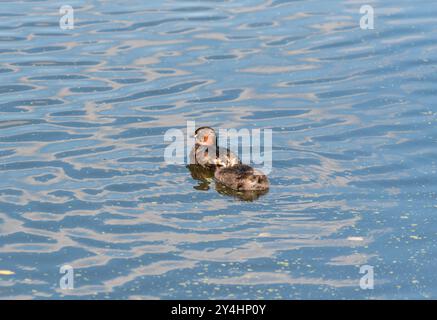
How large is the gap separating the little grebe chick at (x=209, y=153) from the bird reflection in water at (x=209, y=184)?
93 millimetres

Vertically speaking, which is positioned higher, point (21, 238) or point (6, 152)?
point (6, 152)

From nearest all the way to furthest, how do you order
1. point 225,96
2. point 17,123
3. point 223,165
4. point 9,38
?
point 223,165 < point 17,123 < point 225,96 < point 9,38

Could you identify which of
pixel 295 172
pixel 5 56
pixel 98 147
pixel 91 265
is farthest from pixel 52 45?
A: pixel 91 265

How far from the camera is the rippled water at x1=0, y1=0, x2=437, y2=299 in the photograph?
11555mm

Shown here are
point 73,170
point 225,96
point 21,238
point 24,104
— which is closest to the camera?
point 21,238

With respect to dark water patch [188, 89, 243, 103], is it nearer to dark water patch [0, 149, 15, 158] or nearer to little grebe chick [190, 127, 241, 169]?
little grebe chick [190, 127, 241, 169]

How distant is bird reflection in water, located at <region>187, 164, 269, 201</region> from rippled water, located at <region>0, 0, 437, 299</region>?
14cm

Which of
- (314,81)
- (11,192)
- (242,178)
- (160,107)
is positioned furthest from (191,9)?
(11,192)

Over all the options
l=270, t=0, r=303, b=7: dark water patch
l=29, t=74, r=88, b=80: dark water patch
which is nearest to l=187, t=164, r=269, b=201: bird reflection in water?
l=29, t=74, r=88, b=80: dark water patch

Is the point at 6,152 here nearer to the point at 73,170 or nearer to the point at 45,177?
the point at 45,177

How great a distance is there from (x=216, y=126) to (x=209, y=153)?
43.7 inches

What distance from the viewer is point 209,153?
14555 millimetres

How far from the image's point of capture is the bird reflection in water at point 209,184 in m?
13.3
